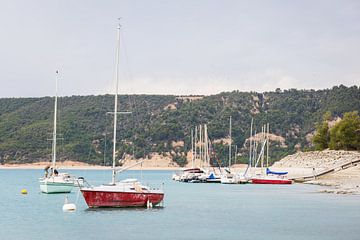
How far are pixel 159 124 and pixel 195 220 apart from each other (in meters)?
144

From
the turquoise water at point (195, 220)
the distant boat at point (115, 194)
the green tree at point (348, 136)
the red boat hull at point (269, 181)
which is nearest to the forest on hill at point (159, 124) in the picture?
the green tree at point (348, 136)

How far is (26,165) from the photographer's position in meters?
176

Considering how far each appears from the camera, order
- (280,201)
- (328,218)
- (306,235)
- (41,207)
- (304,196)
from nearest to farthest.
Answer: (306,235), (328,218), (41,207), (280,201), (304,196)

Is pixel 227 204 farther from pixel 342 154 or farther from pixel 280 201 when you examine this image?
pixel 342 154

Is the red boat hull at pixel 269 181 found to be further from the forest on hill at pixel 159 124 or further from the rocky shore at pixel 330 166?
the forest on hill at pixel 159 124

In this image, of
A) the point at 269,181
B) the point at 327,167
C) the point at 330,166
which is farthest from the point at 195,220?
the point at 330,166

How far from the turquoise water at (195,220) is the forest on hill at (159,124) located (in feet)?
359

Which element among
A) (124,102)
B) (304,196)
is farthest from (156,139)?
(304,196)

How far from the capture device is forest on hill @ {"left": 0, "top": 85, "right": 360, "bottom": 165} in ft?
576

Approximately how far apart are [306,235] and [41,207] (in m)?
23.1

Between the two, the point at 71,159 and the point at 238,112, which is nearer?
the point at 71,159

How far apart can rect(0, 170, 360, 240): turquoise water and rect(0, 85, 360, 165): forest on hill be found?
359 ft

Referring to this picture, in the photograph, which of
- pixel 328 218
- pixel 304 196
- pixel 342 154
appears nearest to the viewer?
pixel 328 218

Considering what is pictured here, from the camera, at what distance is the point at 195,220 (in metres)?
42.9
